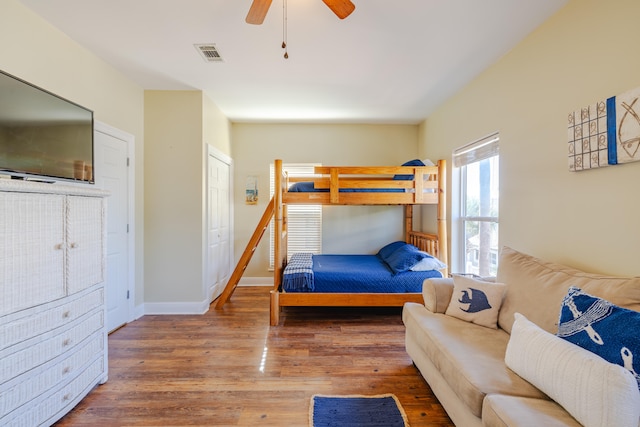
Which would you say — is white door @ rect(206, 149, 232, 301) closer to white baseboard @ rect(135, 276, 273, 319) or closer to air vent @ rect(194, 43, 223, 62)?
white baseboard @ rect(135, 276, 273, 319)

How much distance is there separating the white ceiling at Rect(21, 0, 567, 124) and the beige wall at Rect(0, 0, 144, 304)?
103 mm

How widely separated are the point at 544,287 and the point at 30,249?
2.95 metres

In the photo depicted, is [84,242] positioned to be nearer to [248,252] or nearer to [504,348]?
[248,252]

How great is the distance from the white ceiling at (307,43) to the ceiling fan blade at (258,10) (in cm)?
27

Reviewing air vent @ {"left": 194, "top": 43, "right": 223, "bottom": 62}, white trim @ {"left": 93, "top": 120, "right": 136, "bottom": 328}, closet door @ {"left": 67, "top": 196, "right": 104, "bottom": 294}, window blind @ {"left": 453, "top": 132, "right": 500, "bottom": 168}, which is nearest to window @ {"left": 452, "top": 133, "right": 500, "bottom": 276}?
window blind @ {"left": 453, "top": 132, "right": 500, "bottom": 168}

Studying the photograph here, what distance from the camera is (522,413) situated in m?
1.02

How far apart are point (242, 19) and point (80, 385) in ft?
9.05

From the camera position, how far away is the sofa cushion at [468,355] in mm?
1197

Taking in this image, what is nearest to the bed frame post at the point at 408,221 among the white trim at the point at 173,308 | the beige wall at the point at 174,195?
the beige wall at the point at 174,195

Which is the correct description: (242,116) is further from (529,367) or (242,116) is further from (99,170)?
(529,367)

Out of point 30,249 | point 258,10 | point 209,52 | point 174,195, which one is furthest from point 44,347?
point 209,52

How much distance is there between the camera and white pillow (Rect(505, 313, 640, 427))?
0.88 metres

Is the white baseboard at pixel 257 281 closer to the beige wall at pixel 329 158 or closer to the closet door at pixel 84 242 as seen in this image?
the beige wall at pixel 329 158

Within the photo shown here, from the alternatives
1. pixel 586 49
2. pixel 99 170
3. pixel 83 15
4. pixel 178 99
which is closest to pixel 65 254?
pixel 99 170
